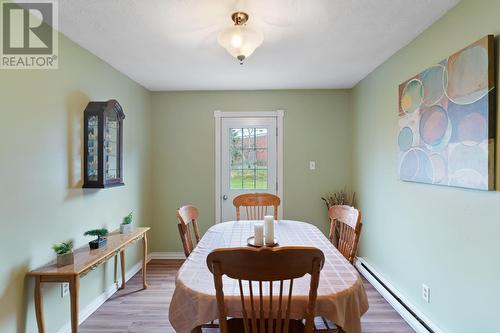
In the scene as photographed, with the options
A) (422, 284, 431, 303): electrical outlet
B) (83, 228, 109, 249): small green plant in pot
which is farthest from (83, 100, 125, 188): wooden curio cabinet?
(422, 284, 431, 303): electrical outlet

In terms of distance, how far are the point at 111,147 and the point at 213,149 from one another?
4.63 feet

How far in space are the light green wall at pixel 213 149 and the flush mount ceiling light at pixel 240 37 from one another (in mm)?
1914

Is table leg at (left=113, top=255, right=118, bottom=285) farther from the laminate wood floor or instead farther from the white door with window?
the white door with window

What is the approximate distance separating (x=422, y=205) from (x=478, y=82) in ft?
3.22

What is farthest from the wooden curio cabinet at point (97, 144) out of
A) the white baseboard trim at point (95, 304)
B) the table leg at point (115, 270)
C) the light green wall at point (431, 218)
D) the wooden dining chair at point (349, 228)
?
the light green wall at point (431, 218)

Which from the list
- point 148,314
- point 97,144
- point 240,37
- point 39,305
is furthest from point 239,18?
point 148,314

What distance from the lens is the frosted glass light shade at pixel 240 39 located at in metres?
1.65

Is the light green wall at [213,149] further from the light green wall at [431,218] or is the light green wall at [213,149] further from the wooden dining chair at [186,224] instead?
the wooden dining chair at [186,224]

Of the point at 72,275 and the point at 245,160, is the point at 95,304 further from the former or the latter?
the point at 245,160

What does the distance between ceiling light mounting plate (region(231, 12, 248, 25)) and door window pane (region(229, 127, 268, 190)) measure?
194cm

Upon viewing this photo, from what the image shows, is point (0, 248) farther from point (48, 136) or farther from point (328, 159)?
point (328, 159)

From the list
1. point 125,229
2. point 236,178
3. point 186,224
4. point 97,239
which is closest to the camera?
point 186,224

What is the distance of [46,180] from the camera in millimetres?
1902

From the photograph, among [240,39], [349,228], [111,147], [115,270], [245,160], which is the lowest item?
[115,270]
